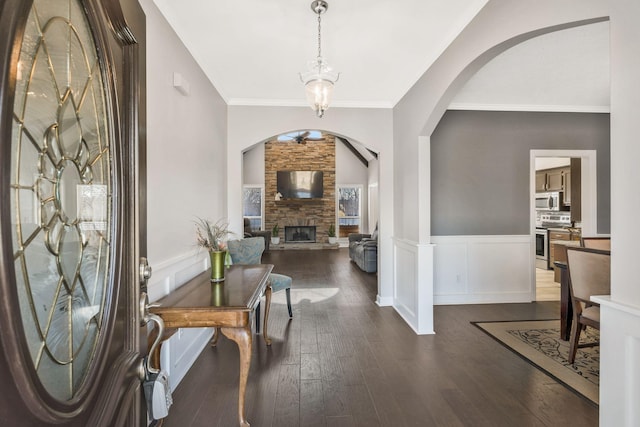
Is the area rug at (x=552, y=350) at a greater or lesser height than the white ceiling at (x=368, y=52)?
lesser

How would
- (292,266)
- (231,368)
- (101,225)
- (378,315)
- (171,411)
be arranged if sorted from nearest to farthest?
(101,225) < (171,411) < (231,368) < (378,315) < (292,266)

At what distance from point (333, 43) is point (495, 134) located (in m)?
2.80

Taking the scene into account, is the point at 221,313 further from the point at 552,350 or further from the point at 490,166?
the point at 490,166

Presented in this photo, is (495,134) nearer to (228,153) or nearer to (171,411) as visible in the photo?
(228,153)

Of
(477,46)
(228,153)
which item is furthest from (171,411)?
(477,46)

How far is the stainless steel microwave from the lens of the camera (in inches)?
260

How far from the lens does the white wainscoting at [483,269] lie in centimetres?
429

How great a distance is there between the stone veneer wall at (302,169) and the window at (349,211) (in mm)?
368

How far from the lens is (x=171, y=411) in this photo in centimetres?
202

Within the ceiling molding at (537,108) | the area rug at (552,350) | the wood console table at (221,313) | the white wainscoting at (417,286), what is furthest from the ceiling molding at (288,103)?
the area rug at (552,350)

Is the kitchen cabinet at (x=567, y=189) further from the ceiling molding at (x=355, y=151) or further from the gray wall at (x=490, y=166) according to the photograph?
the ceiling molding at (x=355, y=151)

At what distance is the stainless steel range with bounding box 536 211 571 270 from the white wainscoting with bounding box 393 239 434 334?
439 cm

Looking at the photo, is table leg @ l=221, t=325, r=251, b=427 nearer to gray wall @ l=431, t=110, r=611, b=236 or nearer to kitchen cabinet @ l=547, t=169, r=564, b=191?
gray wall @ l=431, t=110, r=611, b=236

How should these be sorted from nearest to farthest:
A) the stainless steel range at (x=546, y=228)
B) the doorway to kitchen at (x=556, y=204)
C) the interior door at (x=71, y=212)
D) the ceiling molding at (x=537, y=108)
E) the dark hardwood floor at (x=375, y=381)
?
1. the interior door at (x=71, y=212)
2. the dark hardwood floor at (x=375, y=381)
3. the ceiling molding at (x=537, y=108)
4. the doorway to kitchen at (x=556, y=204)
5. the stainless steel range at (x=546, y=228)
